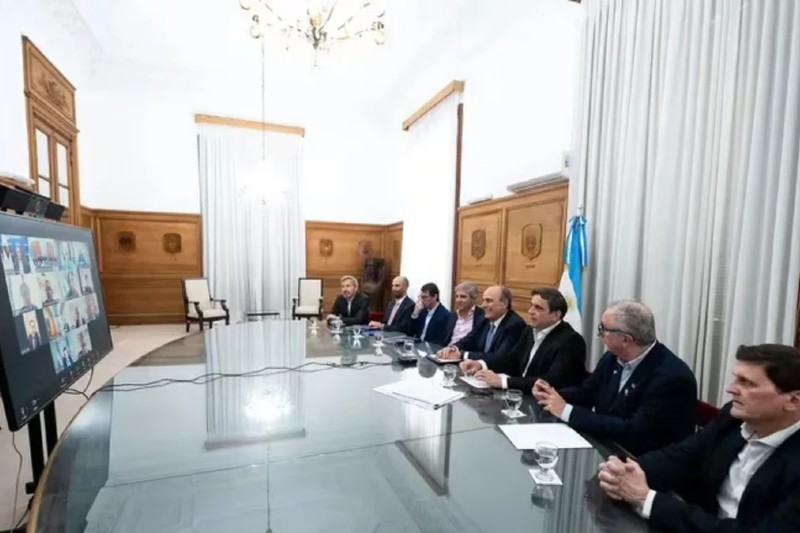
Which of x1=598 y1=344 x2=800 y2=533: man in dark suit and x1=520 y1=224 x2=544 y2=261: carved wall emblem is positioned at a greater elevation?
x1=520 y1=224 x2=544 y2=261: carved wall emblem

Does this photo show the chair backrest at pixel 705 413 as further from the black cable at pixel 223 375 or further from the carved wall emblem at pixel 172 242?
the carved wall emblem at pixel 172 242

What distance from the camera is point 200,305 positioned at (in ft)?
19.6

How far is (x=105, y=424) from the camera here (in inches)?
56.2

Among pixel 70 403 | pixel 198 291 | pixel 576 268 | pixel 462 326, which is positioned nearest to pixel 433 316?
pixel 462 326

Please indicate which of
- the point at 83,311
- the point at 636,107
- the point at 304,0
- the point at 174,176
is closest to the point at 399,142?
the point at 174,176

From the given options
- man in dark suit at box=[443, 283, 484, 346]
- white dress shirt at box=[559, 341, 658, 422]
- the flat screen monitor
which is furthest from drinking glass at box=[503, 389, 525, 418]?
the flat screen monitor

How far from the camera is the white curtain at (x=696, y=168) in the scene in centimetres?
184

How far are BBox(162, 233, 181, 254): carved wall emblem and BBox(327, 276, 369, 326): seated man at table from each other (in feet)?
11.9

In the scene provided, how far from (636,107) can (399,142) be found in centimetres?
497

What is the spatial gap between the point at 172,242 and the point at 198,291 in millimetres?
1077

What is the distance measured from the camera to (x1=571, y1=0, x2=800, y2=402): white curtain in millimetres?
1841

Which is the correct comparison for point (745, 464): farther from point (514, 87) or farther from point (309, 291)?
point (309, 291)

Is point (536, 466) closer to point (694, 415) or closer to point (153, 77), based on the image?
point (694, 415)

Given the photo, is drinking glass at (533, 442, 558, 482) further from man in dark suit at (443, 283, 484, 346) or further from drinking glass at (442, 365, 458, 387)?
man in dark suit at (443, 283, 484, 346)
